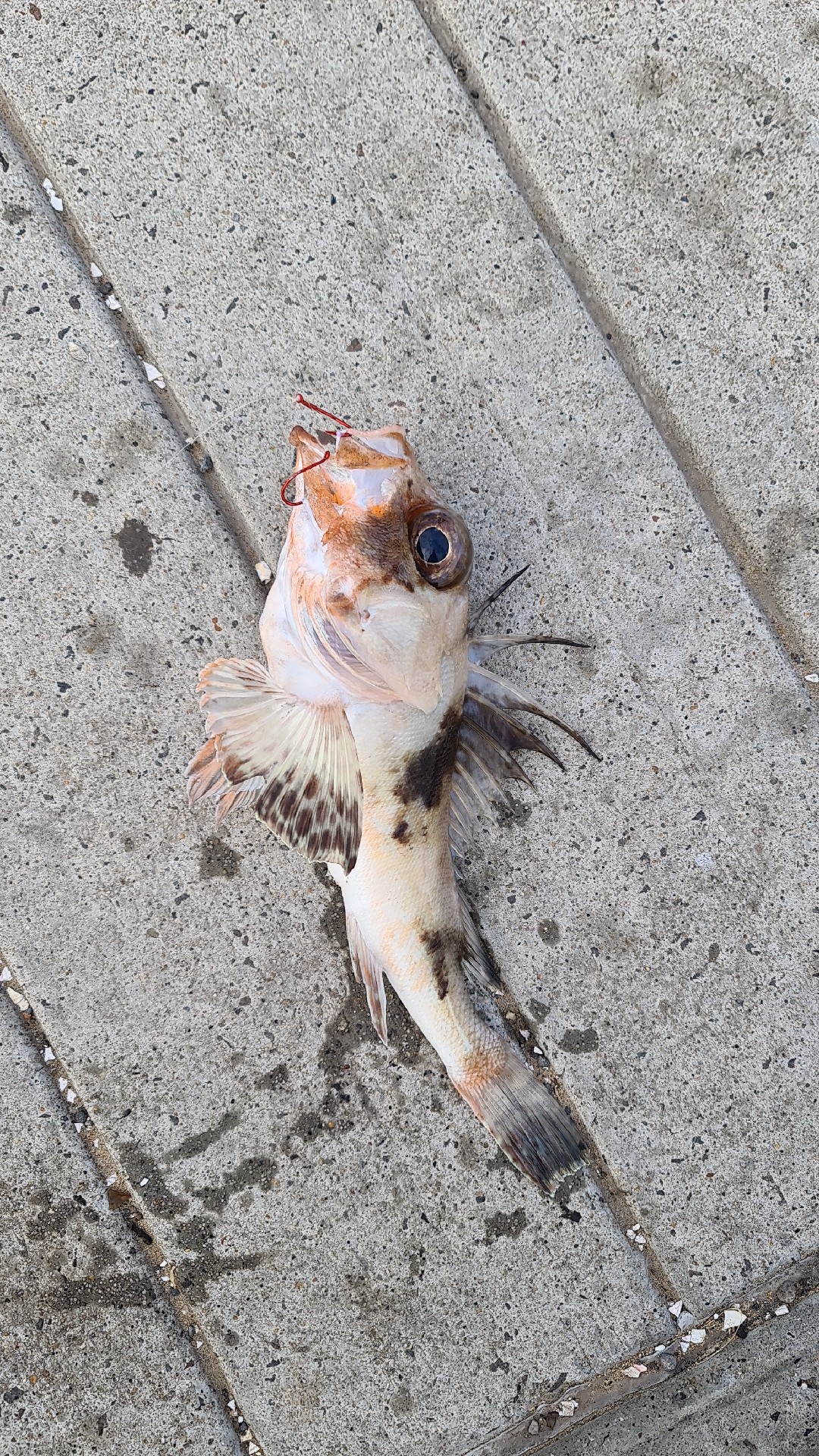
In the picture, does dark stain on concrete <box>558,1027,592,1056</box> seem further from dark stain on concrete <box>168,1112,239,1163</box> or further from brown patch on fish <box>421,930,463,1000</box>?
dark stain on concrete <box>168,1112,239,1163</box>

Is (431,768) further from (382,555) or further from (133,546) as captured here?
(133,546)

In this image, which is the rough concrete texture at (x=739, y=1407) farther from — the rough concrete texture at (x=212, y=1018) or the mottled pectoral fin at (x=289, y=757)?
the mottled pectoral fin at (x=289, y=757)

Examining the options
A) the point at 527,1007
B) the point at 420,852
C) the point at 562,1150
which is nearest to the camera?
the point at 420,852

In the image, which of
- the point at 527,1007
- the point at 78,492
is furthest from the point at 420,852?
the point at 78,492

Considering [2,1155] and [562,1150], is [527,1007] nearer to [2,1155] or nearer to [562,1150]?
[562,1150]

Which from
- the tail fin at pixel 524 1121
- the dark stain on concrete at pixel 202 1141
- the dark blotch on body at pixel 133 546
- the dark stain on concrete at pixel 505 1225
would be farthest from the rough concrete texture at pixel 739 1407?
the dark blotch on body at pixel 133 546

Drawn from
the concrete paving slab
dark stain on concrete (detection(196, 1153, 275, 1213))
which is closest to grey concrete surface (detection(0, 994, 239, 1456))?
dark stain on concrete (detection(196, 1153, 275, 1213))

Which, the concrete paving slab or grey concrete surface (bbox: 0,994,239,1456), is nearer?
grey concrete surface (bbox: 0,994,239,1456)
